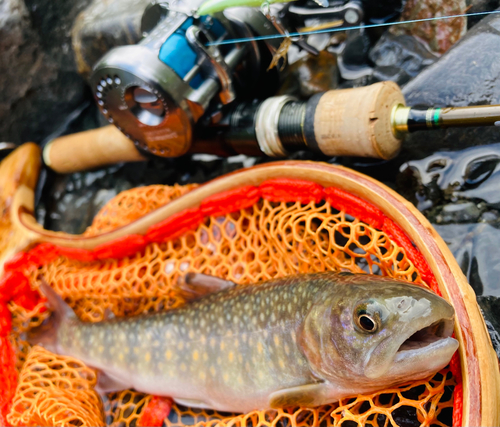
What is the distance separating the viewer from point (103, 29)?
2.84 m

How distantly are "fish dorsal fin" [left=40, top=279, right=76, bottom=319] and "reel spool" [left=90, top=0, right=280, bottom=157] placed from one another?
90cm

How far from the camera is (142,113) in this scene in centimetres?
201

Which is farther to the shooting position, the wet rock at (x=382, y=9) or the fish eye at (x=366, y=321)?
the wet rock at (x=382, y=9)

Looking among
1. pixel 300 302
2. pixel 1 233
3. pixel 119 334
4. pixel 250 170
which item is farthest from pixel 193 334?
pixel 1 233

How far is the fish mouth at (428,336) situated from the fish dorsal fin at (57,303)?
1.64 meters

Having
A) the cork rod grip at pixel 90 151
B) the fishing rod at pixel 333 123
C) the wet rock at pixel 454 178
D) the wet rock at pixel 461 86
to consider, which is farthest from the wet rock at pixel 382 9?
the cork rod grip at pixel 90 151

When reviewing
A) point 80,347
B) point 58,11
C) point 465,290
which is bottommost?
point 80,347

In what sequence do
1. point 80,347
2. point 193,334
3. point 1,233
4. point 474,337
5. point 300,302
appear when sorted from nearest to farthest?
1. point 474,337
2. point 300,302
3. point 193,334
4. point 80,347
5. point 1,233

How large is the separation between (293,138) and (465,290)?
97cm

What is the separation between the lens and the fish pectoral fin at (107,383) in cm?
205

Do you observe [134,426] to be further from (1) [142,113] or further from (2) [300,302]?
(1) [142,113]

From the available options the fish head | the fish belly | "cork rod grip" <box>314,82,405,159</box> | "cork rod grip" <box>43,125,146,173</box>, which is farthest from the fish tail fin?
"cork rod grip" <box>314,82,405,159</box>

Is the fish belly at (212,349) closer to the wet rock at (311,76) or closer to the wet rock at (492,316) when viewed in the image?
the wet rock at (492,316)

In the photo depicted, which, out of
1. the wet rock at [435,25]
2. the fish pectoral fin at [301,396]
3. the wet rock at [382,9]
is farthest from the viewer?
the wet rock at [382,9]
